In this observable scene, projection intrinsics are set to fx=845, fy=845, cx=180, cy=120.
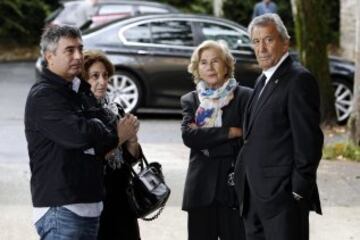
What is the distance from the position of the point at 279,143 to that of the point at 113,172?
1008 mm

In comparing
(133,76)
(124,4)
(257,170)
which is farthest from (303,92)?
(124,4)

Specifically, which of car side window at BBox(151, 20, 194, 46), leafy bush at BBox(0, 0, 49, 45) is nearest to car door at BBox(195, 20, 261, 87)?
car side window at BBox(151, 20, 194, 46)

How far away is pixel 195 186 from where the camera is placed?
5418 millimetres

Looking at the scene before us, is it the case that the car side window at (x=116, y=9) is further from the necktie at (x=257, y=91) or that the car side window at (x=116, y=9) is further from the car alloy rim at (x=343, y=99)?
the necktie at (x=257, y=91)

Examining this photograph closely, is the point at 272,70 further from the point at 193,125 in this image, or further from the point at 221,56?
the point at 193,125

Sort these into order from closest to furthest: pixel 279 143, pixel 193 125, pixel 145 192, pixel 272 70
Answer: pixel 279 143
pixel 272 70
pixel 145 192
pixel 193 125

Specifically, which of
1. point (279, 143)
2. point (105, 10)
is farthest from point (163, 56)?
point (279, 143)

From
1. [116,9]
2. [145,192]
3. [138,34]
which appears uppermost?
[145,192]

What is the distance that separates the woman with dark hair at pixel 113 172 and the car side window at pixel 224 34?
8920 mm

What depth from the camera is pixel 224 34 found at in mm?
14016

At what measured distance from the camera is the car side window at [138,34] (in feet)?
45.0

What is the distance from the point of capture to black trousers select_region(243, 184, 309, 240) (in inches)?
186

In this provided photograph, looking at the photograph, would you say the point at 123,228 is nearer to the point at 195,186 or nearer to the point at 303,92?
the point at 195,186

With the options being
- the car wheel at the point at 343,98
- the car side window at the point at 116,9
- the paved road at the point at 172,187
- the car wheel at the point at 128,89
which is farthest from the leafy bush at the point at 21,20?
the car wheel at the point at 343,98
